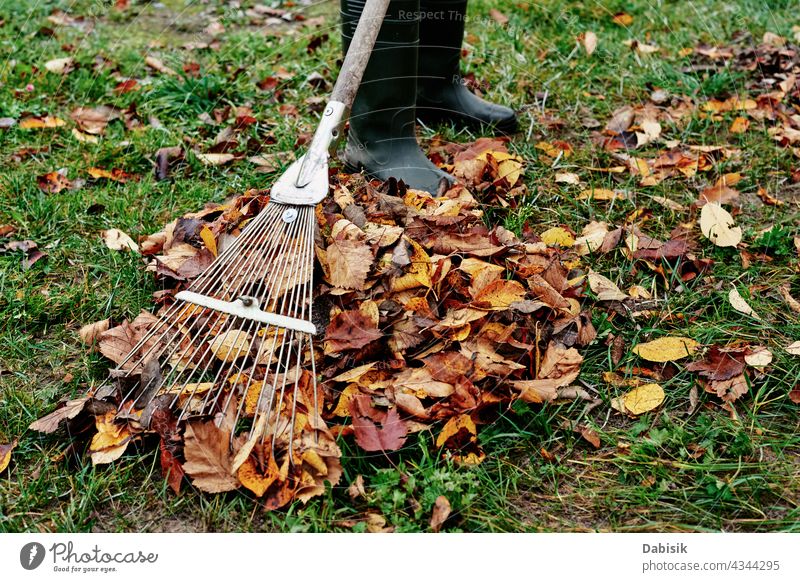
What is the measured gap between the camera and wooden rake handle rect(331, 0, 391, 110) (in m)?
1.86

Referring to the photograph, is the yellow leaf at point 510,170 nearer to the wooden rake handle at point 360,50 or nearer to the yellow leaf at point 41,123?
the wooden rake handle at point 360,50

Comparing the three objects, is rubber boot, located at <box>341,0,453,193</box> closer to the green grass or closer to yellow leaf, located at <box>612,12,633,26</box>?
the green grass

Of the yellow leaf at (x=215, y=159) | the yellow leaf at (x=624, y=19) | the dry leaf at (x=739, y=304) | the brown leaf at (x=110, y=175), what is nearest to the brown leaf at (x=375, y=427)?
the dry leaf at (x=739, y=304)

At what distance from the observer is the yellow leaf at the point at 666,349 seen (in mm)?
1661

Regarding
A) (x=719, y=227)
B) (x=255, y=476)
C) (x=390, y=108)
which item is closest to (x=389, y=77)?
(x=390, y=108)

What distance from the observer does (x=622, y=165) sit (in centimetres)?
240

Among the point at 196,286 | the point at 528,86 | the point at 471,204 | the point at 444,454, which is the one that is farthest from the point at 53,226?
the point at 528,86

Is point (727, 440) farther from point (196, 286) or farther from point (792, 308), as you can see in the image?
point (196, 286)

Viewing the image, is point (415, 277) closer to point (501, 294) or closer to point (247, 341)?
point (501, 294)

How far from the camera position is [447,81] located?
2588 mm
